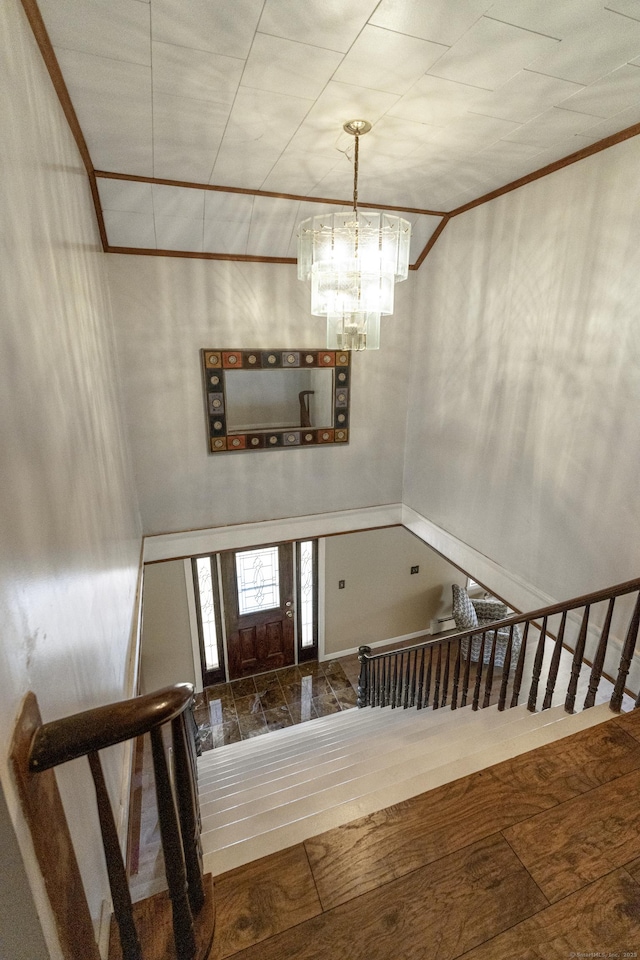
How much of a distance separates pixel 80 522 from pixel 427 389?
10.7 feet

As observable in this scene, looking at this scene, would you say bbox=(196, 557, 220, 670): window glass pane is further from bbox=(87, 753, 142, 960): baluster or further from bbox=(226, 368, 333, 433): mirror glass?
bbox=(87, 753, 142, 960): baluster

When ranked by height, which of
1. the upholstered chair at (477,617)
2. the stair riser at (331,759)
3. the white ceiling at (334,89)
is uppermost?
the white ceiling at (334,89)

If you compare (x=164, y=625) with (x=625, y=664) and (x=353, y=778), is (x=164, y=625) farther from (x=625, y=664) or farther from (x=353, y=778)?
(x=625, y=664)

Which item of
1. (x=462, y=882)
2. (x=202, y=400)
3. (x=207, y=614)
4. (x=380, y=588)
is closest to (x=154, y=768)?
(x=462, y=882)

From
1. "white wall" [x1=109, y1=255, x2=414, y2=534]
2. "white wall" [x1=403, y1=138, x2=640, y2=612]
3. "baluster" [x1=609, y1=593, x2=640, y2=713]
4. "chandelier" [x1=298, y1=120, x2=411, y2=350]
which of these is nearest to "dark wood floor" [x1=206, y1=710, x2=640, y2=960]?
"baluster" [x1=609, y1=593, x2=640, y2=713]

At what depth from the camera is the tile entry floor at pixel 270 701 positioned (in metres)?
4.95

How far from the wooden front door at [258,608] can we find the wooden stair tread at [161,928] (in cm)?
418

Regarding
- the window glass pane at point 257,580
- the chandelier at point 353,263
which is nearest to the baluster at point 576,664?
the chandelier at point 353,263

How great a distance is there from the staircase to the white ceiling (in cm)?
262

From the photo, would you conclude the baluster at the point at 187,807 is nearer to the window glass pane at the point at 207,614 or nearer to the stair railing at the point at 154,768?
the stair railing at the point at 154,768

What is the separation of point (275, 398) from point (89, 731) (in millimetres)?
3656

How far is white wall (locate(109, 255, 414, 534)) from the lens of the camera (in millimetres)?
3619

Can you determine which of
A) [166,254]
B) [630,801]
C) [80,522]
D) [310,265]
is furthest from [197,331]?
[630,801]

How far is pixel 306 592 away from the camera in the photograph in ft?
19.2
